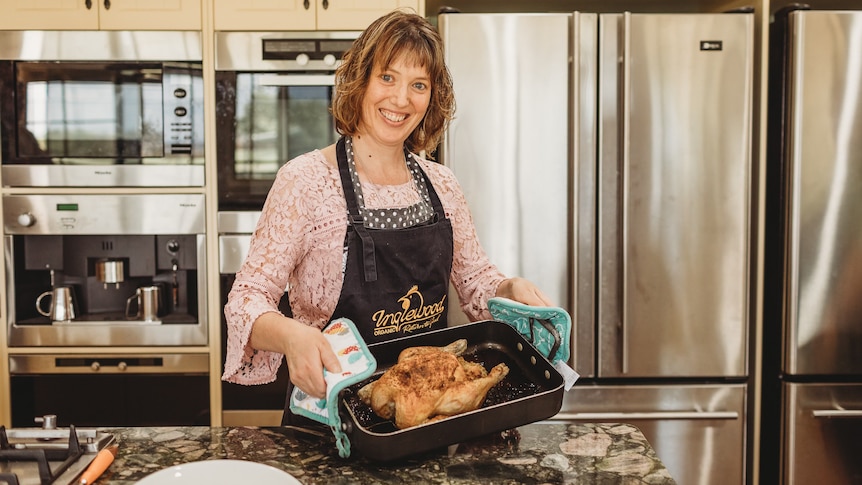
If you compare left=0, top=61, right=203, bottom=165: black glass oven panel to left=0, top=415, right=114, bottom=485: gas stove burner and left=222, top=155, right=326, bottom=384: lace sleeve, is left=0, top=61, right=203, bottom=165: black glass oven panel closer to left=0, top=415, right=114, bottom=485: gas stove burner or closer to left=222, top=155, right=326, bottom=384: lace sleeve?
left=222, top=155, right=326, bottom=384: lace sleeve

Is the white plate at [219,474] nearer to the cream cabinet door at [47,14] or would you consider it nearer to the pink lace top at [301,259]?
the pink lace top at [301,259]

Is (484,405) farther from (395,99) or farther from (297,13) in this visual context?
(297,13)

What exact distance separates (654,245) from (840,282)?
0.71 m

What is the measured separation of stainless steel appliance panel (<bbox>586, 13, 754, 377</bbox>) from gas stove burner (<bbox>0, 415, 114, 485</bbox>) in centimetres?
192

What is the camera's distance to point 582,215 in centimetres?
269

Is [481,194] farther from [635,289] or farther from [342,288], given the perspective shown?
[342,288]

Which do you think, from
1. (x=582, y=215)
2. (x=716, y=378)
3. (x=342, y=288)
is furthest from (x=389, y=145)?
(x=716, y=378)

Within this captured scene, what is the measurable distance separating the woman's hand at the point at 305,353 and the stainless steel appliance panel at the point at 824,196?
6.98 ft

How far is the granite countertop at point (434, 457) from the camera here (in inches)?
47.2

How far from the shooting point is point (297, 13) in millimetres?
2709

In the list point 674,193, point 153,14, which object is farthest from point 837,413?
point 153,14

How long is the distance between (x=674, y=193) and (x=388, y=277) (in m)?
1.43

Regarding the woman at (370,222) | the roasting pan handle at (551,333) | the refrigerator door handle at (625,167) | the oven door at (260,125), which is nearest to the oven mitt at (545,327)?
the roasting pan handle at (551,333)

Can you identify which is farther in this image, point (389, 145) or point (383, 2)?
point (383, 2)
